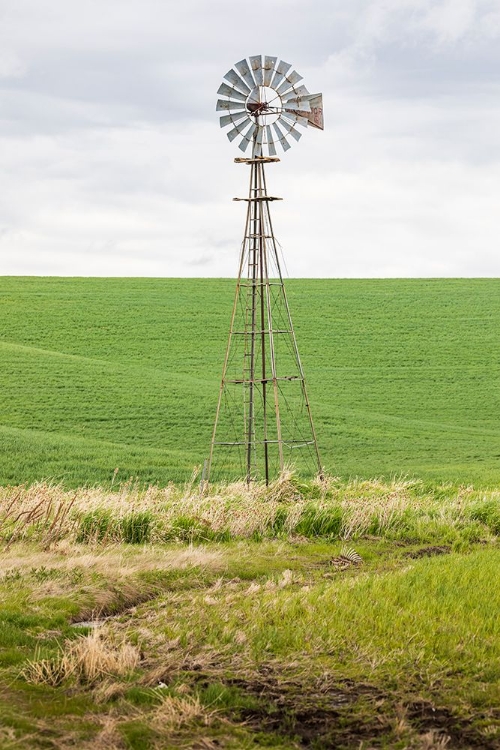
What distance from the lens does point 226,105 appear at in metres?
21.0

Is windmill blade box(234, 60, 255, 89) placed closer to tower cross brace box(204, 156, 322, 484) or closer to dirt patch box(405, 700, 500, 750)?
tower cross brace box(204, 156, 322, 484)

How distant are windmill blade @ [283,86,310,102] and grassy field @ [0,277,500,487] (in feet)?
37.8

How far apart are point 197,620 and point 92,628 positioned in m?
1.12

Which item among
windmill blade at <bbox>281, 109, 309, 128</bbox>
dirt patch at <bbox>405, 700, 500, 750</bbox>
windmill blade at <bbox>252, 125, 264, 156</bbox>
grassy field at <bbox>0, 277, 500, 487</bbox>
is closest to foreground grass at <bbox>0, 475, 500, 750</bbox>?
dirt patch at <bbox>405, 700, 500, 750</bbox>

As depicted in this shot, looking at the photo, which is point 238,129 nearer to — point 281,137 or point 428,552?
point 281,137

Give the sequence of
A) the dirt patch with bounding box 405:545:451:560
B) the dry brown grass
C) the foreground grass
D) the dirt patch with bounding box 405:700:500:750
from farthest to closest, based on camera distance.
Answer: the dirt patch with bounding box 405:545:451:560
the dry brown grass
the foreground grass
the dirt patch with bounding box 405:700:500:750

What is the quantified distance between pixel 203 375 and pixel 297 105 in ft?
87.8

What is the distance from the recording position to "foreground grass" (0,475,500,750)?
7113mm

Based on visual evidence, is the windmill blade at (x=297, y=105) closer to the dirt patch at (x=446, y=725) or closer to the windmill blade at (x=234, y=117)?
the windmill blade at (x=234, y=117)

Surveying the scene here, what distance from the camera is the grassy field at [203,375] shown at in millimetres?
30828

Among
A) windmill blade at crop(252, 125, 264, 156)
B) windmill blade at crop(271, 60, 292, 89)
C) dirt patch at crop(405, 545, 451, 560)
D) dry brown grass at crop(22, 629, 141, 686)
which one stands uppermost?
windmill blade at crop(271, 60, 292, 89)

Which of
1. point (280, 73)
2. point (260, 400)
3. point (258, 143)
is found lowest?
point (260, 400)

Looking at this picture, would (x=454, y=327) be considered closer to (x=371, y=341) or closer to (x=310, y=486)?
(x=371, y=341)

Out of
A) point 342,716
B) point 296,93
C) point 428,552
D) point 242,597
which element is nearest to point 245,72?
point 296,93
